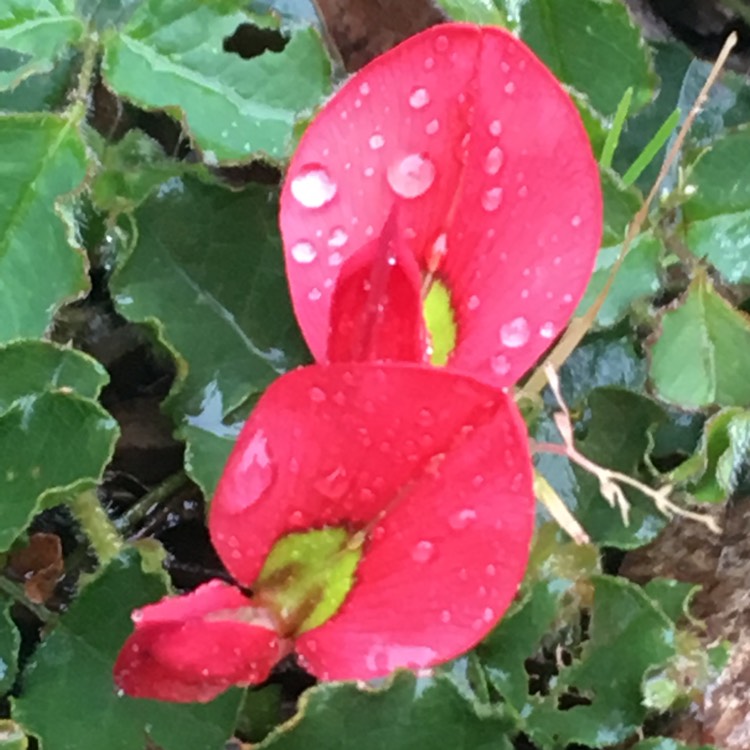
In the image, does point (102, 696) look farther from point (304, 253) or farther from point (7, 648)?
point (304, 253)

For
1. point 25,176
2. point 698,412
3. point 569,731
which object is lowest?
point 569,731

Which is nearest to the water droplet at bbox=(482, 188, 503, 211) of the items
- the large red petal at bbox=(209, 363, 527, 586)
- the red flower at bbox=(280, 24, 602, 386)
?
the red flower at bbox=(280, 24, 602, 386)

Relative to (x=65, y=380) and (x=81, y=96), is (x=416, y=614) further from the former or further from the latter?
(x=81, y=96)

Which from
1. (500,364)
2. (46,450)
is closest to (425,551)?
(500,364)

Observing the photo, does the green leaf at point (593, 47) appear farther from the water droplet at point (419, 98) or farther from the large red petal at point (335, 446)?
the large red petal at point (335, 446)

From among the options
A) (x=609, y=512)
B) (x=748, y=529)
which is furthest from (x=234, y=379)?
(x=748, y=529)

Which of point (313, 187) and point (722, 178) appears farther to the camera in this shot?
point (722, 178)
